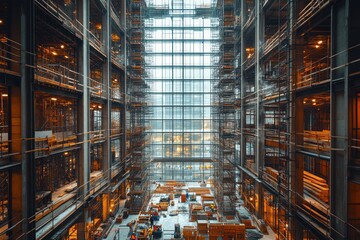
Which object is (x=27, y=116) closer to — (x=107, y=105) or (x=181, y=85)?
(x=107, y=105)

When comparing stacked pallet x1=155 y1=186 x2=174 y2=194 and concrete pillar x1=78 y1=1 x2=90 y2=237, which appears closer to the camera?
concrete pillar x1=78 y1=1 x2=90 y2=237

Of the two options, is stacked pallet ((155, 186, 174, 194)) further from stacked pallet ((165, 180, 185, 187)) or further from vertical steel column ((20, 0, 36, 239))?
vertical steel column ((20, 0, 36, 239))

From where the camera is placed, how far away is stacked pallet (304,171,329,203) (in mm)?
13080

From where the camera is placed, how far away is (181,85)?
36.1 metres

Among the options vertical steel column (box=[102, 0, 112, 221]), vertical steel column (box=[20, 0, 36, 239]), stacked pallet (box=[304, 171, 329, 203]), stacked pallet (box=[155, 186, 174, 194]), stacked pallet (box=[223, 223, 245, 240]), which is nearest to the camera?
vertical steel column (box=[20, 0, 36, 239])

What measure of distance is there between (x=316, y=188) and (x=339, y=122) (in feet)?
18.3

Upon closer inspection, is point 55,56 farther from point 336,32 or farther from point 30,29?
point 336,32

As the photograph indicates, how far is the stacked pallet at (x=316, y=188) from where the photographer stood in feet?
42.9

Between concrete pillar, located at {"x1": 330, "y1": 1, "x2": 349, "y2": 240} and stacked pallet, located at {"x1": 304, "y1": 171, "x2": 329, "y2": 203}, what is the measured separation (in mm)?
3547

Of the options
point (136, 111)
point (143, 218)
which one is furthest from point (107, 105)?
point (143, 218)

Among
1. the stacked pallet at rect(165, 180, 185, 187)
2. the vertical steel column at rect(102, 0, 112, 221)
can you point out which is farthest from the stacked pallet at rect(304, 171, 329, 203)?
the stacked pallet at rect(165, 180, 185, 187)

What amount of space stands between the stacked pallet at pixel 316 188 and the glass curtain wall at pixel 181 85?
69.9 feet

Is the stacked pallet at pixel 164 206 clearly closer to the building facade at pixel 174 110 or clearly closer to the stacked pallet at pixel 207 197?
the building facade at pixel 174 110

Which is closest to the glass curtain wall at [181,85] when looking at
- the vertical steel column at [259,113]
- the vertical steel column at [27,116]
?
the vertical steel column at [259,113]
